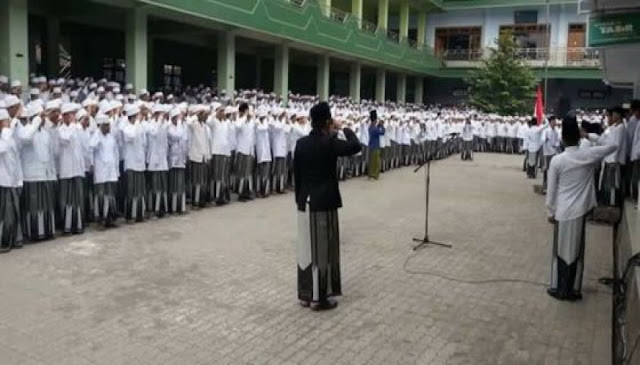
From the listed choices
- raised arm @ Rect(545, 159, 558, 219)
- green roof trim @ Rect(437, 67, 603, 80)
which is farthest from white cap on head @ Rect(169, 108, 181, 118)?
green roof trim @ Rect(437, 67, 603, 80)

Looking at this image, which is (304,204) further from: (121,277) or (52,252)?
(52,252)

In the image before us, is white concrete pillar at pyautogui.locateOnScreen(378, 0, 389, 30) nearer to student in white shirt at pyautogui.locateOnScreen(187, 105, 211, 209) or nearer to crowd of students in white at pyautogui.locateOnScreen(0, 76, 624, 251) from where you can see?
crowd of students in white at pyautogui.locateOnScreen(0, 76, 624, 251)

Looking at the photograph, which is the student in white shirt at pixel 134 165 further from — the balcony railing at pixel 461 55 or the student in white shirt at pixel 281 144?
the balcony railing at pixel 461 55

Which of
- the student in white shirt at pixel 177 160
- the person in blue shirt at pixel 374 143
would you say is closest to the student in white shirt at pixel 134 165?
the student in white shirt at pixel 177 160

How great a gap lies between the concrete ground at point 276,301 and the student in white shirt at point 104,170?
1.20 feet

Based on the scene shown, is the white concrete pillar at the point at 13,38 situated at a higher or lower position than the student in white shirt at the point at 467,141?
higher

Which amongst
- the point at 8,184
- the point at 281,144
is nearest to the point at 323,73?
the point at 281,144

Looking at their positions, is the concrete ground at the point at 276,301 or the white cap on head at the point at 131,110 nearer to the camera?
the concrete ground at the point at 276,301

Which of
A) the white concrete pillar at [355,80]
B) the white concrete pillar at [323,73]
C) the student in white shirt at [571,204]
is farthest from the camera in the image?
the white concrete pillar at [355,80]

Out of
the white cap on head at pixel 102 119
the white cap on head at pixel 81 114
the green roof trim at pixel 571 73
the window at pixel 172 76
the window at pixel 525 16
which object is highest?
A: the window at pixel 525 16

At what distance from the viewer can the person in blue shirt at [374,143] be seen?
15.5 m

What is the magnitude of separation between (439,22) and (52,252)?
1411 inches

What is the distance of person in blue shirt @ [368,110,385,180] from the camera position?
50.9 ft

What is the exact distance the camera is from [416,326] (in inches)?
195
